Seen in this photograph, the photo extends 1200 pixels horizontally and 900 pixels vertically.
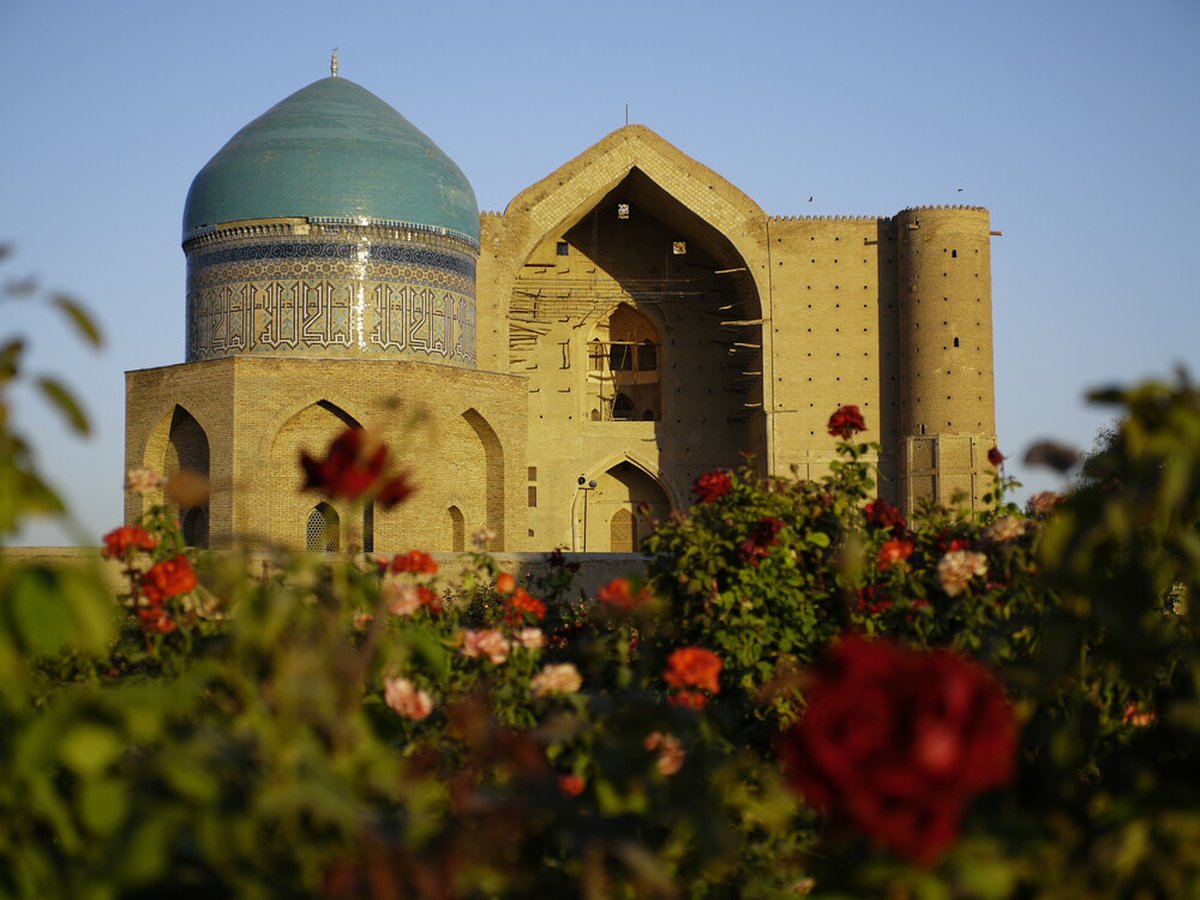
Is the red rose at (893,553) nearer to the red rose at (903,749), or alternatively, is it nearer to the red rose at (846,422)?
the red rose at (846,422)

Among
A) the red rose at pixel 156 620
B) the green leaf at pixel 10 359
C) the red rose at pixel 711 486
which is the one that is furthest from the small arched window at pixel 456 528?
the green leaf at pixel 10 359

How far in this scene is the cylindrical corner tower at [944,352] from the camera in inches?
868

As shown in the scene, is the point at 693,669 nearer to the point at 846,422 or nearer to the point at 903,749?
the point at 903,749

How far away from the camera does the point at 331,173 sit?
17.0 m

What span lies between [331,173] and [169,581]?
14.7 metres

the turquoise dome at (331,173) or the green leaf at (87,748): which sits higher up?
the turquoise dome at (331,173)

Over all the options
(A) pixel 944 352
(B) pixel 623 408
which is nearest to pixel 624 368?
(B) pixel 623 408

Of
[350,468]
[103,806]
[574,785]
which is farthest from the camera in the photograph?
[574,785]

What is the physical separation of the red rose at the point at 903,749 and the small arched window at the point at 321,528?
15.3m

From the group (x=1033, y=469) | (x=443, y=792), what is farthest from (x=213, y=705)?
(x=1033, y=469)

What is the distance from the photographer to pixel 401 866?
1296mm

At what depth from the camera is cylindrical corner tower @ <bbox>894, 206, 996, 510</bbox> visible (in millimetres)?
22047

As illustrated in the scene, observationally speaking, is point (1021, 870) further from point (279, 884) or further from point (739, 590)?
point (739, 590)

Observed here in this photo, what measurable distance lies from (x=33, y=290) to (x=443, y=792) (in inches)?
37.2
